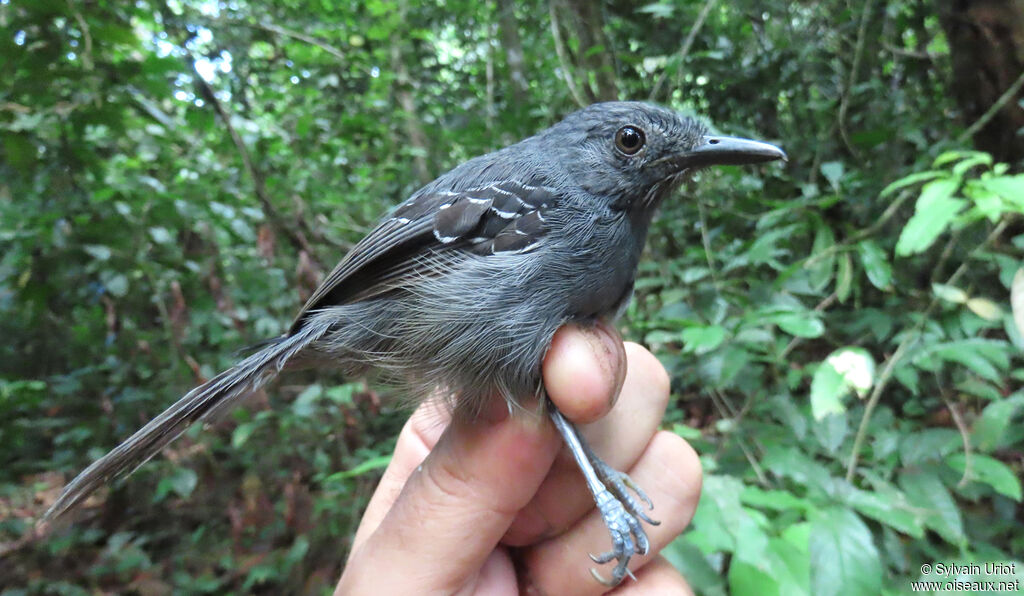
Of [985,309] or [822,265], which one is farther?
[822,265]

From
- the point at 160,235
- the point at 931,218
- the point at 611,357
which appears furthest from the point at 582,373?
the point at 160,235

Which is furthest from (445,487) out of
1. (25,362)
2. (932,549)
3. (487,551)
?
(25,362)

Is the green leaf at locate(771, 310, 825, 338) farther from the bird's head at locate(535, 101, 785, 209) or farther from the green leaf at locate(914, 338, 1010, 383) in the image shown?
the bird's head at locate(535, 101, 785, 209)

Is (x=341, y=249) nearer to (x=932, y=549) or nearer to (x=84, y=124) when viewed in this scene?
(x=84, y=124)

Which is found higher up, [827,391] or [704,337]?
[704,337]

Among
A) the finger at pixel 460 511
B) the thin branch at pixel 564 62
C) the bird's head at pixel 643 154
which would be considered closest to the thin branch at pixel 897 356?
the bird's head at pixel 643 154

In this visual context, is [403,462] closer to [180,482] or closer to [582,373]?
[582,373]
